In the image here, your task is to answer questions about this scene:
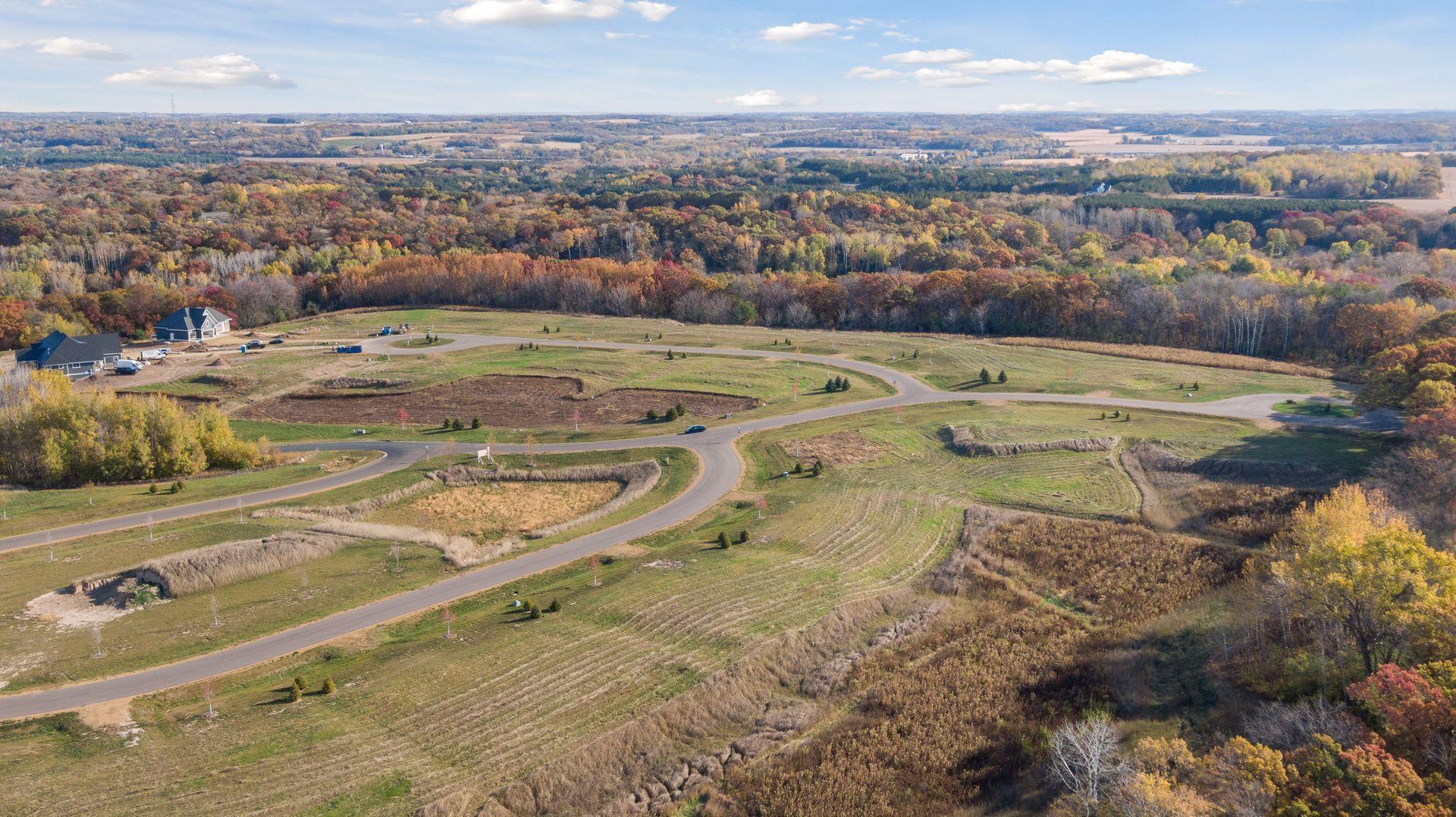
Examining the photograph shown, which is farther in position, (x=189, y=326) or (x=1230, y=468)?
(x=189, y=326)

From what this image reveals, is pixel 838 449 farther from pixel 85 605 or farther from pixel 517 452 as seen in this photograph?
pixel 85 605

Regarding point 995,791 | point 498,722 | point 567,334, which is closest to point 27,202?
point 567,334

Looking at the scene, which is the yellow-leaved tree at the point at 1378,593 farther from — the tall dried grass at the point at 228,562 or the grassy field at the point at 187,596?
the tall dried grass at the point at 228,562

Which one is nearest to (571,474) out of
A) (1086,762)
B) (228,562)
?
(228,562)

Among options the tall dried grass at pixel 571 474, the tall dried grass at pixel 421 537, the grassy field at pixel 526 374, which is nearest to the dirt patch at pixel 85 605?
the tall dried grass at pixel 421 537

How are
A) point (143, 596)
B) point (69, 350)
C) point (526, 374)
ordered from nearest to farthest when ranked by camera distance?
point (143, 596) → point (526, 374) → point (69, 350)

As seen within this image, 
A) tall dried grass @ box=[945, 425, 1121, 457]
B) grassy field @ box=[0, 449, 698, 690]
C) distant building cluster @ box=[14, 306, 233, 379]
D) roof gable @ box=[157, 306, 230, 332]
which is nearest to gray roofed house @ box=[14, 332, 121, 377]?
distant building cluster @ box=[14, 306, 233, 379]
